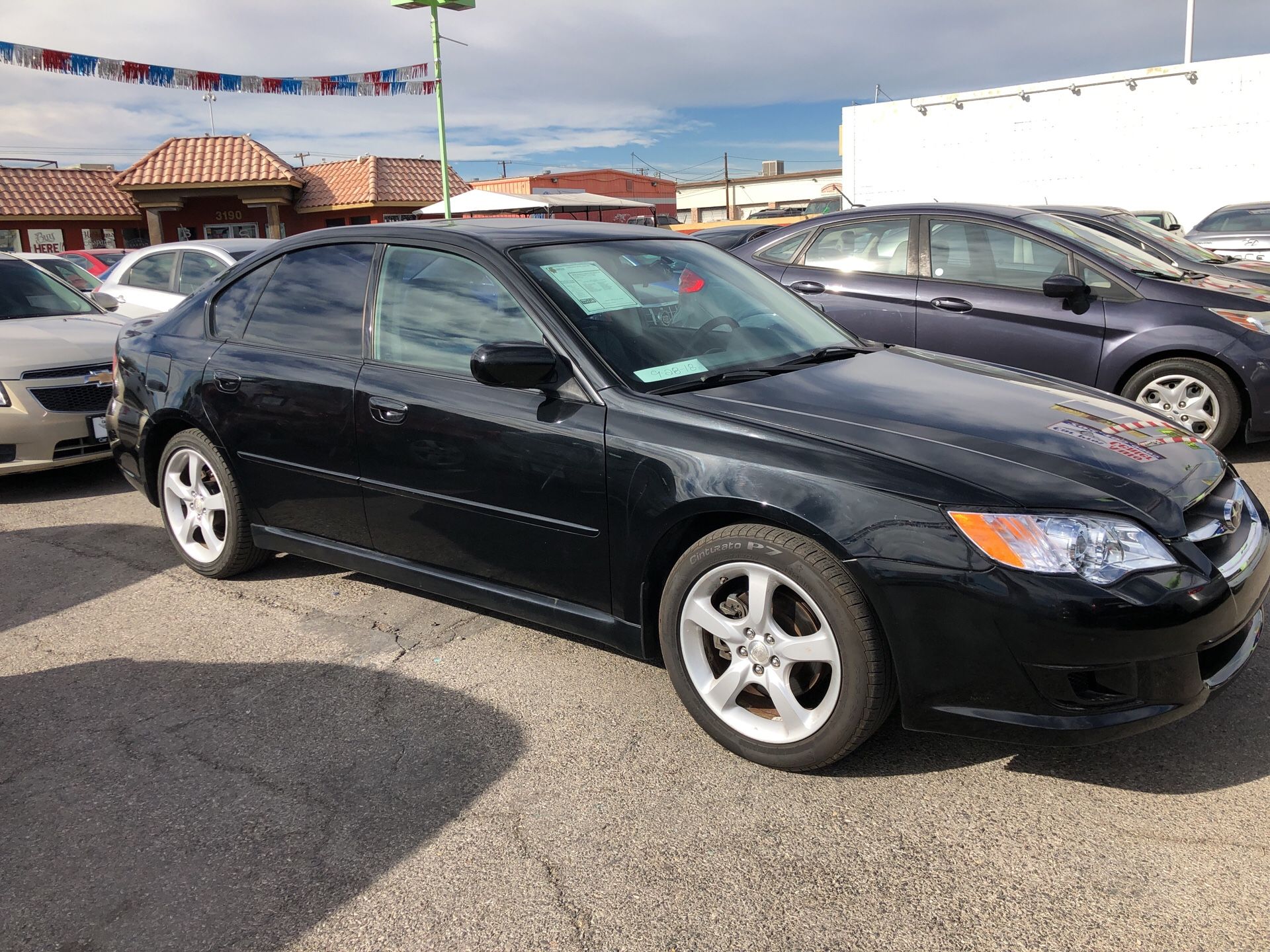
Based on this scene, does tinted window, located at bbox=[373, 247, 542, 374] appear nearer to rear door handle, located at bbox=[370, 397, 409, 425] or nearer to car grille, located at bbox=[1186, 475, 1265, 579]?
rear door handle, located at bbox=[370, 397, 409, 425]

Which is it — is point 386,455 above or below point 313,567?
above

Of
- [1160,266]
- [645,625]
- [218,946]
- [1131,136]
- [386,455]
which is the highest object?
[1131,136]

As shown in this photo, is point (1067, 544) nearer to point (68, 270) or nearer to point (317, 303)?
point (317, 303)

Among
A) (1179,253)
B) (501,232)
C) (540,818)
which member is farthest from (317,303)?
(1179,253)

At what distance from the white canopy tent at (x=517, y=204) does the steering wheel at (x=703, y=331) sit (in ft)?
58.6

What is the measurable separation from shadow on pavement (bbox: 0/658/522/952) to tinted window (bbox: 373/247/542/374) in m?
1.18

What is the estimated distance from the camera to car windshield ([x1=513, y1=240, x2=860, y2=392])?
334cm

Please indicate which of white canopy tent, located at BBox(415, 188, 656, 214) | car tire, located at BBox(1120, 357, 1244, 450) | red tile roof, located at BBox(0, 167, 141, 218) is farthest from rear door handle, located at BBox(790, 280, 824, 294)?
red tile roof, located at BBox(0, 167, 141, 218)

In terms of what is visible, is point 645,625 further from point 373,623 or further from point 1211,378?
point 1211,378

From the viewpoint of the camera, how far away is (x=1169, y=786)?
2746mm

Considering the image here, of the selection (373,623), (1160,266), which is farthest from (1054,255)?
(373,623)

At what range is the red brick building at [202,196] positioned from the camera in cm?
2702

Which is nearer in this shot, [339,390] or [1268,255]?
[339,390]

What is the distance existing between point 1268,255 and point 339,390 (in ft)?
41.2
